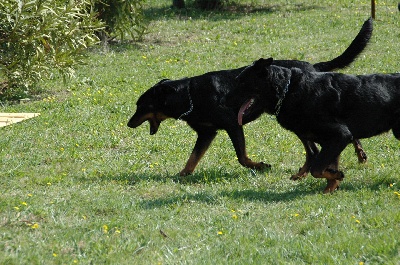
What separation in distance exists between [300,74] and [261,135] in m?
3.22

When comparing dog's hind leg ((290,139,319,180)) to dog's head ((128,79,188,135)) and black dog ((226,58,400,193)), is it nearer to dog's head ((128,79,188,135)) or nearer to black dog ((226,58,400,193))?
black dog ((226,58,400,193))

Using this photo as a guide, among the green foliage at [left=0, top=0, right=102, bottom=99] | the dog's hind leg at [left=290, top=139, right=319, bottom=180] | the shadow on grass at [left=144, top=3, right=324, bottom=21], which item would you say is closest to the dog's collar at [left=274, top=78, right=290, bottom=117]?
the dog's hind leg at [left=290, top=139, right=319, bottom=180]

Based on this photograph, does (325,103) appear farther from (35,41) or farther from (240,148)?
(35,41)

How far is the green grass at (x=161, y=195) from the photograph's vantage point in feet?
17.6

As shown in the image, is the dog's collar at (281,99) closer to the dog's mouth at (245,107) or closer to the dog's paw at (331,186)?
the dog's mouth at (245,107)

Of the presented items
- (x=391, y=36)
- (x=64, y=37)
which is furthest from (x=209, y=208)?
(x=391, y=36)

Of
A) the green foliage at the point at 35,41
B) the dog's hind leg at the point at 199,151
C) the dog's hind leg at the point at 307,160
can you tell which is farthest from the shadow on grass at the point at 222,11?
the dog's hind leg at the point at 307,160

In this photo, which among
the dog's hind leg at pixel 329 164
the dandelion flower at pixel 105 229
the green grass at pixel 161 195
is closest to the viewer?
the green grass at pixel 161 195

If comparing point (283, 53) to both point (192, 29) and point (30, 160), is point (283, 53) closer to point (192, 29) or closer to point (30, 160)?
point (192, 29)

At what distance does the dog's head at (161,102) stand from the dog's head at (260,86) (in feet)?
4.24

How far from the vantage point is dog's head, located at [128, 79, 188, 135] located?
8.77 m

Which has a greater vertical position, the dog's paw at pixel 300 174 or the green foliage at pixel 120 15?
the dog's paw at pixel 300 174

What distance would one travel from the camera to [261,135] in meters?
10.6

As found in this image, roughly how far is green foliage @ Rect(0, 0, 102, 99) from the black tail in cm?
603
